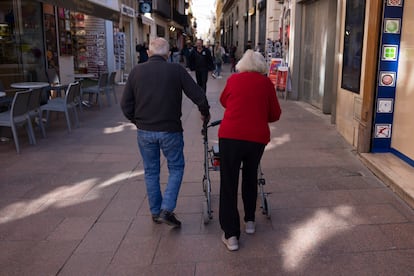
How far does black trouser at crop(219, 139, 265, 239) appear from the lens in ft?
11.2

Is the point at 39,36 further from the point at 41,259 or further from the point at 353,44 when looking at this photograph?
the point at 41,259

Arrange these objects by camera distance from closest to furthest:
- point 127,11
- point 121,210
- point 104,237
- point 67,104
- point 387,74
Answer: point 104,237
point 121,210
point 387,74
point 67,104
point 127,11

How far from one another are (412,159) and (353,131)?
4.53 ft

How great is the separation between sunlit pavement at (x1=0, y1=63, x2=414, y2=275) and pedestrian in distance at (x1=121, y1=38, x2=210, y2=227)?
50 centimetres

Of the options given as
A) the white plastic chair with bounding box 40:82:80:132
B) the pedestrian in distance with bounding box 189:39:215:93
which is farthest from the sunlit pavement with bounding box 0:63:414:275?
the pedestrian in distance with bounding box 189:39:215:93

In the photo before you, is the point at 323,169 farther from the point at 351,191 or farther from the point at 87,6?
the point at 87,6

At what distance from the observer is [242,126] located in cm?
337

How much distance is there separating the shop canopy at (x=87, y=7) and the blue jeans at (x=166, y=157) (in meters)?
5.52

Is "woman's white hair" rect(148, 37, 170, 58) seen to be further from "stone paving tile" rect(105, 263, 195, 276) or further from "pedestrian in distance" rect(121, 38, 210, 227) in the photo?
"stone paving tile" rect(105, 263, 195, 276)

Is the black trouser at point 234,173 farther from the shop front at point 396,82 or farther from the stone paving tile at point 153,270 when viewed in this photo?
the shop front at point 396,82

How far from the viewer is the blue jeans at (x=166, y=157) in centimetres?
375

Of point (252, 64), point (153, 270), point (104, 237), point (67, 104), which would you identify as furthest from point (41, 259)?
point (67, 104)

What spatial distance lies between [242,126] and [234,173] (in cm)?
40

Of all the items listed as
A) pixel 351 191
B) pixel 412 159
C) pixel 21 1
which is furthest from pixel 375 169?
pixel 21 1
